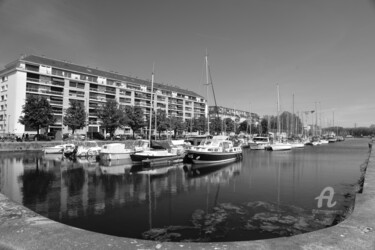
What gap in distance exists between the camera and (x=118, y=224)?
12109mm

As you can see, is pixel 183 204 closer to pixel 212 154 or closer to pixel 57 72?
pixel 212 154

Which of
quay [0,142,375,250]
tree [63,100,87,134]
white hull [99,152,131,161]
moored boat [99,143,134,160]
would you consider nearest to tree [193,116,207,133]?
tree [63,100,87,134]

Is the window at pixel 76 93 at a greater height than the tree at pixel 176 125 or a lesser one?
greater

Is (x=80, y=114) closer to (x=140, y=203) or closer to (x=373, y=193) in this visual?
(x=140, y=203)

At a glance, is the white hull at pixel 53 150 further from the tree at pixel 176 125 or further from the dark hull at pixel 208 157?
the tree at pixel 176 125

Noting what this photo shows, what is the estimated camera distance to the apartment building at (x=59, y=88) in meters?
75.9

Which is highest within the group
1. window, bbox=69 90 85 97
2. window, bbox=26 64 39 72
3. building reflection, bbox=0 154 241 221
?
window, bbox=26 64 39 72

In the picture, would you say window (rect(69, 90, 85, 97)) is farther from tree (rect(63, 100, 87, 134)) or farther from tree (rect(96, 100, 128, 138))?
tree (rect(96, 100, 128, 138))

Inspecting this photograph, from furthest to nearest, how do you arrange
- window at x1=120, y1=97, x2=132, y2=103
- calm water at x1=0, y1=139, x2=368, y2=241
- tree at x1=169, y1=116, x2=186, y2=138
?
window at x1=120, y1=97, x2=132, y2=103 → tree at x1=169, y1=116, x2=186, y2=138 → calm water at x1=0, y1=139, x2=368, y2=241

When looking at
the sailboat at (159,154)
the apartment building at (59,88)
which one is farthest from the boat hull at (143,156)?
the apartment building at (59,88)

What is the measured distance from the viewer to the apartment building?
75938mm

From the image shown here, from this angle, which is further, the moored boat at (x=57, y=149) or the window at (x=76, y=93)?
the window at (x=76, y=93)

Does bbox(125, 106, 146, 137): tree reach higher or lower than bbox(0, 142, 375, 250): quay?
higher

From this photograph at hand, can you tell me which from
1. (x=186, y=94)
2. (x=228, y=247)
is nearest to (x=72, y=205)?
(x=228, y=247)
